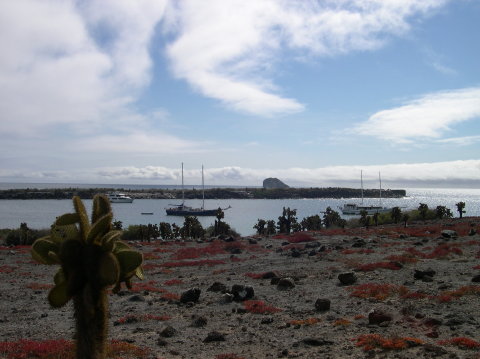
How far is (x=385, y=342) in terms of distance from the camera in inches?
394

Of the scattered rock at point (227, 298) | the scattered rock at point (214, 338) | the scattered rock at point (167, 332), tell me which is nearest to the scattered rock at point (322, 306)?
the scattered rock at point (227, 298)

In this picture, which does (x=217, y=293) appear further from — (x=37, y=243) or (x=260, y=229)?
(x=260, y=229)

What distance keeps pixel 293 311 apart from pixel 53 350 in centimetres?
731

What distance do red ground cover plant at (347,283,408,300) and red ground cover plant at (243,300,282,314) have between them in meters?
3.27

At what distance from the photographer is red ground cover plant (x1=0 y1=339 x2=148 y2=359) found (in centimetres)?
988

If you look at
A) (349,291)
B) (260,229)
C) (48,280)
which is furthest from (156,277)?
(260,229)

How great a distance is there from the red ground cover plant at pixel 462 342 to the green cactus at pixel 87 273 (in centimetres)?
853

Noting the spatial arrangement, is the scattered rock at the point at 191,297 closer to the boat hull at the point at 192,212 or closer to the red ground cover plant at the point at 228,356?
the red ground cover plant at the point at 228,356

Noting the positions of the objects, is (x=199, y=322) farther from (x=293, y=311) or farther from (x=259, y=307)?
(x=293, y=311)

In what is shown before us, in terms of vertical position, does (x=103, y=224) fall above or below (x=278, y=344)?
above

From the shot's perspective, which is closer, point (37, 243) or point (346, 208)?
point (37, 243)

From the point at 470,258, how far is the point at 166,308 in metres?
17.0

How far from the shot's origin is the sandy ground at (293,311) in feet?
34.4

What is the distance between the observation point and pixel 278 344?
1096cm
